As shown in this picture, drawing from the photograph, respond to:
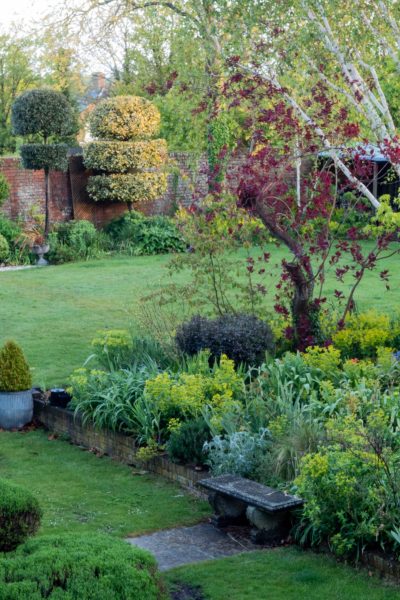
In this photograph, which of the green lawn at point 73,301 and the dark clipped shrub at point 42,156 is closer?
the green lawn at point 73,301

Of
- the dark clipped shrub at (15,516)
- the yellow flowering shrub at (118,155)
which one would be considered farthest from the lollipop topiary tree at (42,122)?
the dark clipped shrub at (15,516)

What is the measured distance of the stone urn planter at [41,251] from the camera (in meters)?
21.7

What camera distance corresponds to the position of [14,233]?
2194cm

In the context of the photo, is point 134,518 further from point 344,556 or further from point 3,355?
point 3,355

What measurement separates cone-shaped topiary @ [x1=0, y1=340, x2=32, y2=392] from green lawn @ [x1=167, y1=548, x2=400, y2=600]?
382 cm

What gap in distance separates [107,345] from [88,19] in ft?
57.0

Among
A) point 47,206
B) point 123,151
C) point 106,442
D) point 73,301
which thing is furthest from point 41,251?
point 106,442

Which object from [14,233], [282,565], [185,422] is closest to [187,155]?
[14,233]

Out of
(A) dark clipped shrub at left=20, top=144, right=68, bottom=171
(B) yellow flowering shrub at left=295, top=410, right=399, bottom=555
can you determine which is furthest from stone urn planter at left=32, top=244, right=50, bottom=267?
(B) yellow flowering shrub at left=295, top=410, right=399, bottom=555

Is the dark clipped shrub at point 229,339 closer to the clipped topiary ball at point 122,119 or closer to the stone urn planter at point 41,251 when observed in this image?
the stone urn planter at point 41,251

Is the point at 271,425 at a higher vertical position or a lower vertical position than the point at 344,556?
higher

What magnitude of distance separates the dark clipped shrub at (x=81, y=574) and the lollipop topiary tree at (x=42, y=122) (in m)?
18.7

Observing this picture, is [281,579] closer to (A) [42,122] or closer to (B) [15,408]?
(B) [15,408]

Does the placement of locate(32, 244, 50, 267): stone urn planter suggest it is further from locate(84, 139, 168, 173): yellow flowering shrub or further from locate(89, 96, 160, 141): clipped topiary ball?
locate(89, 96, 160, 141): clipped topiary ball
